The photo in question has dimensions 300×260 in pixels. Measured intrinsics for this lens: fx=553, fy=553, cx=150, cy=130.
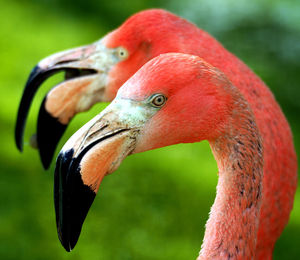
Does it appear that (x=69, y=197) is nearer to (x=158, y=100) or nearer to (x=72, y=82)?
(x=158, y=100)

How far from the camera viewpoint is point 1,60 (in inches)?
195

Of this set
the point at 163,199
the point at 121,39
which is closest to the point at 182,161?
the point at 163,199

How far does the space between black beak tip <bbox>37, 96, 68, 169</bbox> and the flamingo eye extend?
104 cm

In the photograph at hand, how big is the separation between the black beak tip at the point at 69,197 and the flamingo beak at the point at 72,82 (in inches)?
35.6

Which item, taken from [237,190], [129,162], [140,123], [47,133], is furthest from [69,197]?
[129,162]

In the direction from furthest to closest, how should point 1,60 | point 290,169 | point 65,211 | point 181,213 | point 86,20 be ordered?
point 86,20
point 1,60
point 181,213
point 290,169
point 65,211

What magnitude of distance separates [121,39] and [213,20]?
3.21 metres

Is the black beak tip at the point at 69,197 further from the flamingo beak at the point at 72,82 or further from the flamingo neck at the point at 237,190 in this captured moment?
the flamingo beak at the point at 72,82

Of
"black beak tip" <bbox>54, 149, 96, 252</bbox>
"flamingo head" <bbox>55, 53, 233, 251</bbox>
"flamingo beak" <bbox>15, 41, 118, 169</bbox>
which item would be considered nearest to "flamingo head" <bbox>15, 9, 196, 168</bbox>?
"flamingo beak" <bbox>15, 41, 118, 169</bbox>

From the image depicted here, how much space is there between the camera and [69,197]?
168 cm

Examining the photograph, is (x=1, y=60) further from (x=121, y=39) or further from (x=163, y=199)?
(x=121, y=39)

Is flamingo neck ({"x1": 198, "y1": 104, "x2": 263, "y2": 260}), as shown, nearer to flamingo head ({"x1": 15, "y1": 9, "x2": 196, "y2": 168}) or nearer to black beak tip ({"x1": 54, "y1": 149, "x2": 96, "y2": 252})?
black beak tip ({"x1": 54, "y1": 149, "x2": 96, "y2": 252})

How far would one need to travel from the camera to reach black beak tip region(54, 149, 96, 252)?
1641 mm

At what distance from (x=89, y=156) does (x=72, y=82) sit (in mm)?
975
